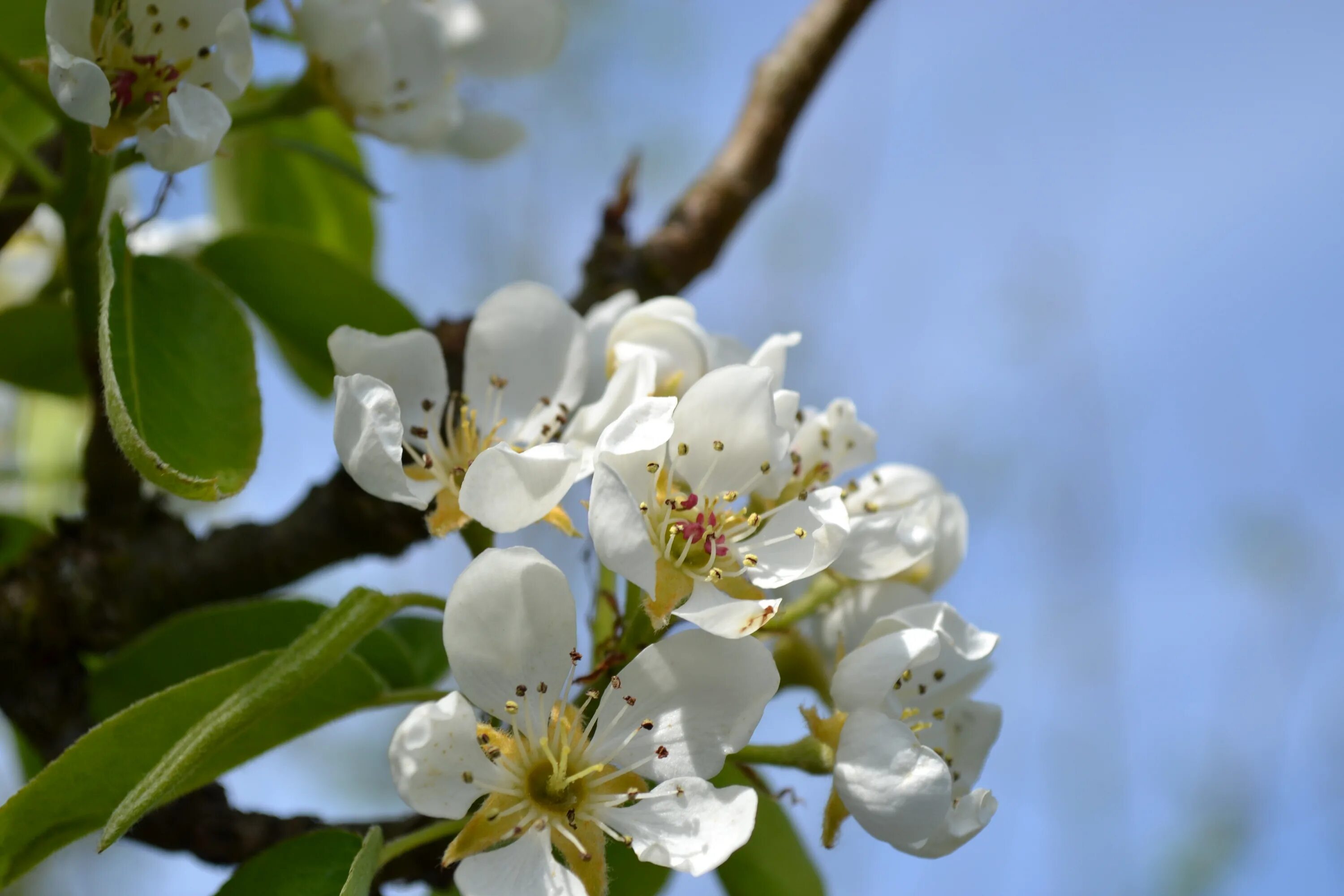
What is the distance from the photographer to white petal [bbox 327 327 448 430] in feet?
3.76

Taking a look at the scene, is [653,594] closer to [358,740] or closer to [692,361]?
[692,361]

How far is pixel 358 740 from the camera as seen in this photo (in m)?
3.54

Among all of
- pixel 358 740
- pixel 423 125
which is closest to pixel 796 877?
pixel 423 125

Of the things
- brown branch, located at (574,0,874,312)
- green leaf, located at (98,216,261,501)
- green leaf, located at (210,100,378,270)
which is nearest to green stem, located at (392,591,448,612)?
green leaf, located at (98,216,261,501)

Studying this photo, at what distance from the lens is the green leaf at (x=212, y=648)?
122 centimetres

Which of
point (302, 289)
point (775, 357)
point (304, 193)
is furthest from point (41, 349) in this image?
point (775, 357)

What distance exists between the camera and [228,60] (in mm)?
1119

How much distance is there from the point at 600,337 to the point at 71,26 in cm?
55

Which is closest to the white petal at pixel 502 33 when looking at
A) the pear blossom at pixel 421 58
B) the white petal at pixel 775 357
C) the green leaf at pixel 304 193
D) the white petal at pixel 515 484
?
the pear blossom at pixel 421 58

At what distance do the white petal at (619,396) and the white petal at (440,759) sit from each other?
0.90ft

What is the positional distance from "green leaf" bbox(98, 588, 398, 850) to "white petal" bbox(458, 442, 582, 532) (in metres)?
0.11

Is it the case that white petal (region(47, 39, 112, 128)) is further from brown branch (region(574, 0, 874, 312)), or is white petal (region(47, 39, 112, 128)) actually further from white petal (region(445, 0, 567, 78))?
brown branch (region(574, 0, 874, 312))

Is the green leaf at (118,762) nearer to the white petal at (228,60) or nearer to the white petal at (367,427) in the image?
the white petal at (367,427)

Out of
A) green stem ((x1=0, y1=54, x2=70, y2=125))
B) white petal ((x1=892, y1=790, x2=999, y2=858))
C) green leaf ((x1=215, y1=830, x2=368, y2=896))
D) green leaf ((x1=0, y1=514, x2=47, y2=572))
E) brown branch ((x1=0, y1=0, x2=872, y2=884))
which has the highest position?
green stem ((x1=0, y1=54, x2=70, y2=125))
